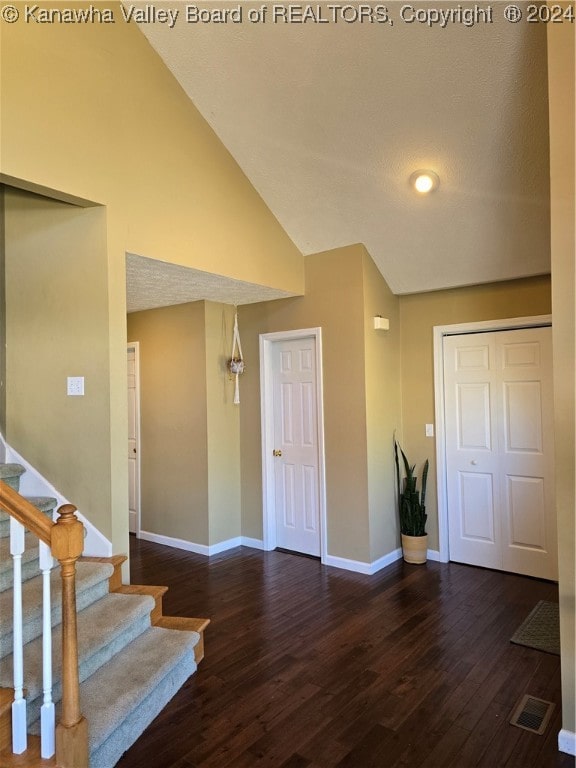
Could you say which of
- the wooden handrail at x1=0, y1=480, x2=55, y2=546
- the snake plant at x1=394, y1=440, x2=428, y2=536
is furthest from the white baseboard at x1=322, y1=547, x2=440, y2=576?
the wooden handrail at x1=0, y1=480, x2=55, y2=546

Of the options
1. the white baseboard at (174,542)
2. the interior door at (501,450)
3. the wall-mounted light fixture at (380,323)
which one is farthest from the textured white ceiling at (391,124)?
the white baseboard at (174,542)

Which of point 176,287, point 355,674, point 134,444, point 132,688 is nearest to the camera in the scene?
point 132,688

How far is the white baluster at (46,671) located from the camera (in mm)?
1726

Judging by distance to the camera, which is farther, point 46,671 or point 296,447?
point 296,447

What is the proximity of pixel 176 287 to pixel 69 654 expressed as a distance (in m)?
2.75

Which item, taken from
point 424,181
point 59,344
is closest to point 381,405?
point 424,181

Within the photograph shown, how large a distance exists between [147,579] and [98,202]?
2824 millimetres

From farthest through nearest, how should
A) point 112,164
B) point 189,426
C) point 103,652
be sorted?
point 189,426
point 112,164
point 103,652

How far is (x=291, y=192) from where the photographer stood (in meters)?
3.69

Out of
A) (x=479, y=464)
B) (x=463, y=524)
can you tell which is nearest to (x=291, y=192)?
(x=479, y=464)

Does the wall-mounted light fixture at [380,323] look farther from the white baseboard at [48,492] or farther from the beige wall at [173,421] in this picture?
the white baseboard at [48,492]

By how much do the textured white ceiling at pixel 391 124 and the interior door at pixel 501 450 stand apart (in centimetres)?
64

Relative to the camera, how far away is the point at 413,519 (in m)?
4.22

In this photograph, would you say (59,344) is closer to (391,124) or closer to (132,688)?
(132,688)
